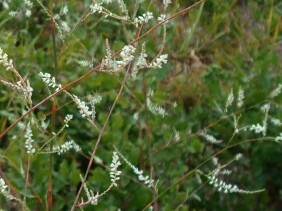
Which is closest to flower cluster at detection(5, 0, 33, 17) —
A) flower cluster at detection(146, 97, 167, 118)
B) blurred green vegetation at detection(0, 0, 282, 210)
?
blurred green vegetation at detection(0, 0, 282, 210)

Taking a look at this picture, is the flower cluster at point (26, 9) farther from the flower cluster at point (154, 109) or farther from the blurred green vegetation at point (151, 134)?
the flower cluster at point (154, 109)

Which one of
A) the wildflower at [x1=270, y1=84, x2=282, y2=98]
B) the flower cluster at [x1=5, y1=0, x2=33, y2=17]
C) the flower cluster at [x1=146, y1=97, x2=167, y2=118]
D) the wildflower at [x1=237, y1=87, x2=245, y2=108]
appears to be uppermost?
the flower cluster at [x1=5, y1=0, x2=33, y2=17]

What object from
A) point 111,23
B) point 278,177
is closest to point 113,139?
point 278,177

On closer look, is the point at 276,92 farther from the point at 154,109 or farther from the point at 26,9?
the point at 26,9

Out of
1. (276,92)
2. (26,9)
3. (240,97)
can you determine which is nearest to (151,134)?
(240,97)

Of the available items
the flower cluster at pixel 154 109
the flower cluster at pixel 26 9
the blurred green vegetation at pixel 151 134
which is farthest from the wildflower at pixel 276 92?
the flower cluster at pixel 26 9

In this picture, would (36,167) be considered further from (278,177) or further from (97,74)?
(278,177)

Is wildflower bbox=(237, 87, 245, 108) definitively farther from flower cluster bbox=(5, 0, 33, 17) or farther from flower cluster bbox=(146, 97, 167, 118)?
flower cluster bbox=(5, 0, 33, 17)

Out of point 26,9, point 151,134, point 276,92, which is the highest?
point 26,9

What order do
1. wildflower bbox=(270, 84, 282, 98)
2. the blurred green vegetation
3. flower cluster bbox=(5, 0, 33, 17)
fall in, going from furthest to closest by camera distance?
wildflower bbox=(270, 84, 282, 98) < the blurred green vegetation < flower cluster bbox=(5, 0, 33, 17)

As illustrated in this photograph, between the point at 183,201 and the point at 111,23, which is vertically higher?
the point at 111,23

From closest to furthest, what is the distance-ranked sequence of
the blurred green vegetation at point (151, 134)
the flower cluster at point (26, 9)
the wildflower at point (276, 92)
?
the flower cluster at point (26, 9)
the blurred green vegetation at point (151, 134)
the wildflower at point (276, 92)
